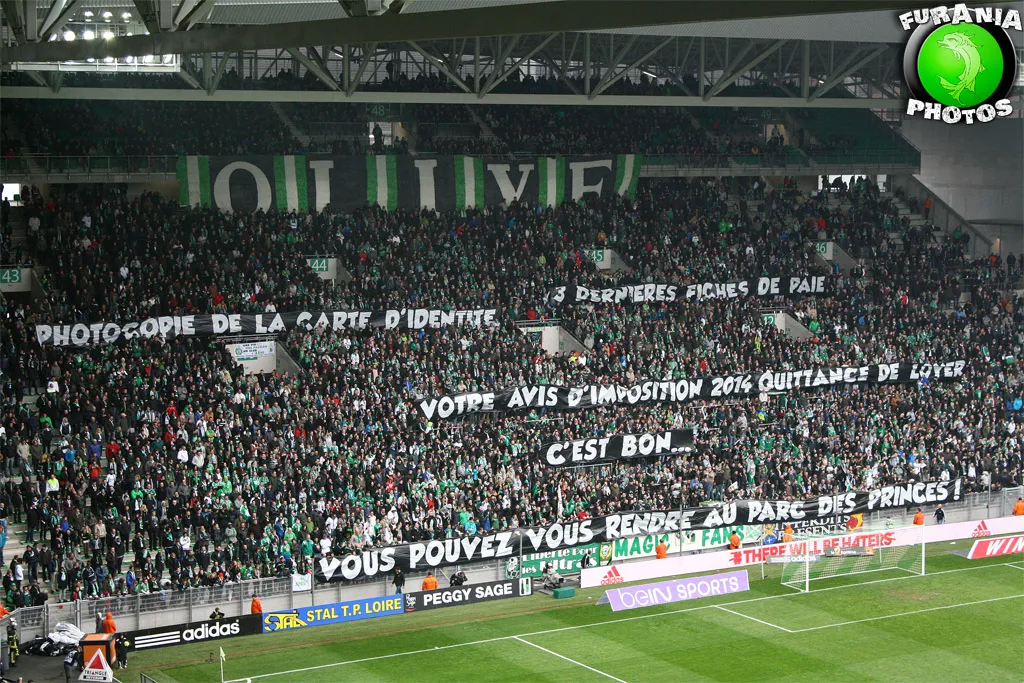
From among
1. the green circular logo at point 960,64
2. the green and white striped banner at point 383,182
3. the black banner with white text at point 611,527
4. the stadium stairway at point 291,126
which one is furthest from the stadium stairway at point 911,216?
the green circular logo at point 960,64

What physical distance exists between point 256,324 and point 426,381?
4.74 metres

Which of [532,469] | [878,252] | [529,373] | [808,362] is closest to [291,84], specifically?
[529,373]

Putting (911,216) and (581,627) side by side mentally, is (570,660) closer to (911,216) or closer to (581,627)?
(581,627)

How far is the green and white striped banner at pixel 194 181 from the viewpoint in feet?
121

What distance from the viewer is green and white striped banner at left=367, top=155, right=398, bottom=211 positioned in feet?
130

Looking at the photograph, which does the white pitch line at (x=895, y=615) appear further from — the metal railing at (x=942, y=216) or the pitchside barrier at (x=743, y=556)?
the metal railing at (x=942, y=216)

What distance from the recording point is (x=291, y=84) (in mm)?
41094

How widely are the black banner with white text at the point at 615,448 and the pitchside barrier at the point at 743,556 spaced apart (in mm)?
3679

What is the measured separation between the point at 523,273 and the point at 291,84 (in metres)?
9.35

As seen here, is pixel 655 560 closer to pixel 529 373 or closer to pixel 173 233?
pixel 529 373

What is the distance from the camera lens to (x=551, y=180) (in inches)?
1671

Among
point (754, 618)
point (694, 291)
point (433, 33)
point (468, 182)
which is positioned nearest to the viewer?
point (433, 33)

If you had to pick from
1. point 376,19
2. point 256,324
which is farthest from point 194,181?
point 376,19

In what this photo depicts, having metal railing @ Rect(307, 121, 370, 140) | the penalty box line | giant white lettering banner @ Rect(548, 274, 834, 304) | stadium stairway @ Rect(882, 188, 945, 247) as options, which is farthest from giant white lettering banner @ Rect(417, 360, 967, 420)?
metal railing @ Rect(307, 121, 370, 140)
